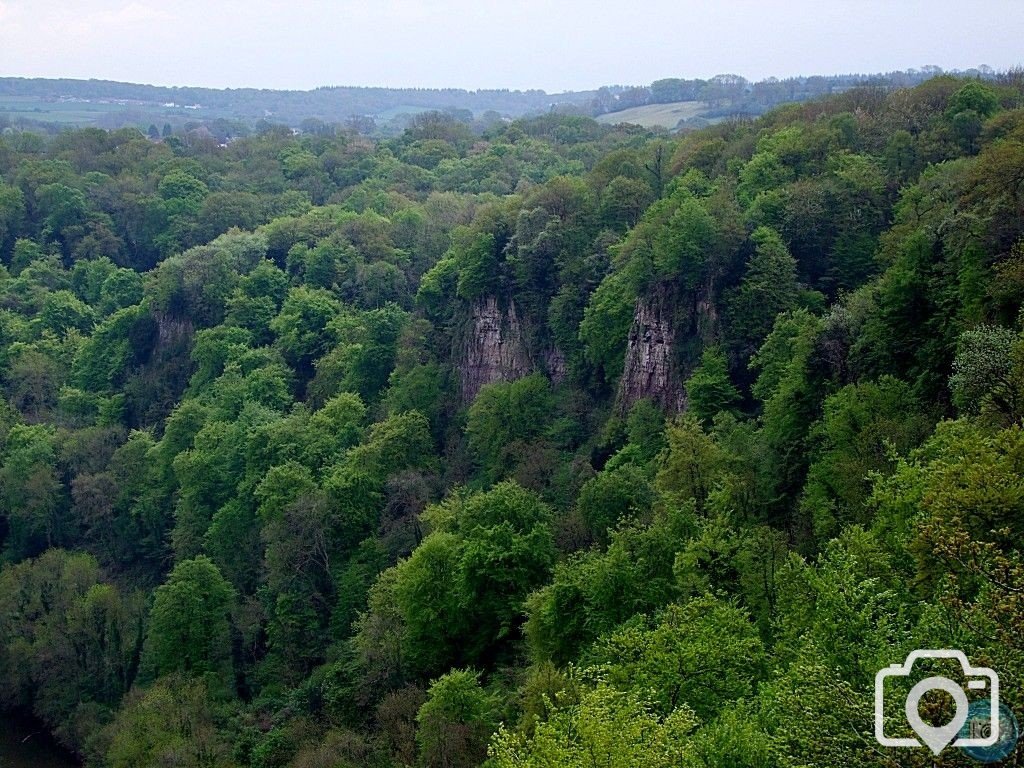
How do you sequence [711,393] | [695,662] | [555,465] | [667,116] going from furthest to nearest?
[667,116], [555,465], [711,393], [695,662]

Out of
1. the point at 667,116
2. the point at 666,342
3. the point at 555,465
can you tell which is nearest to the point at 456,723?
the point at 555,465

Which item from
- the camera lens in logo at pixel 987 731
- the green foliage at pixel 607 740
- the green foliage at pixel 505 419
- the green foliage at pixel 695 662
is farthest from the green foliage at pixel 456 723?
the green foliage at pixel 505 419

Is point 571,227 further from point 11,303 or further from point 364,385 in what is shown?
point 11,303

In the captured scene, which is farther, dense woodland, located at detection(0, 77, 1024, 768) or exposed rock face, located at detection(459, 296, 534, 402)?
exposed rock face, located at detection(459, 296, 534, 402)

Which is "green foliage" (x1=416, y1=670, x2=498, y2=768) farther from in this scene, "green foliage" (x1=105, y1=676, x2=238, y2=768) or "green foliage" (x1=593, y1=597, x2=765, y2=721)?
"green foliage" (x1=105, y1=676, x2=238, y2=768)

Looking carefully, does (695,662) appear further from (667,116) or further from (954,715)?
(667,116)

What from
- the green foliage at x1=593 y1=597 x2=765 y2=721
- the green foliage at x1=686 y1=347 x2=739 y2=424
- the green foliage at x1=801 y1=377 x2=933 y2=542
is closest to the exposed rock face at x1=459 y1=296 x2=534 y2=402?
the green foliage at x1=686 y1=347 x2=739 y2=424

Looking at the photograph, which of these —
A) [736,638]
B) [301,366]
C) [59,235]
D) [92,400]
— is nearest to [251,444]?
[301,366]
